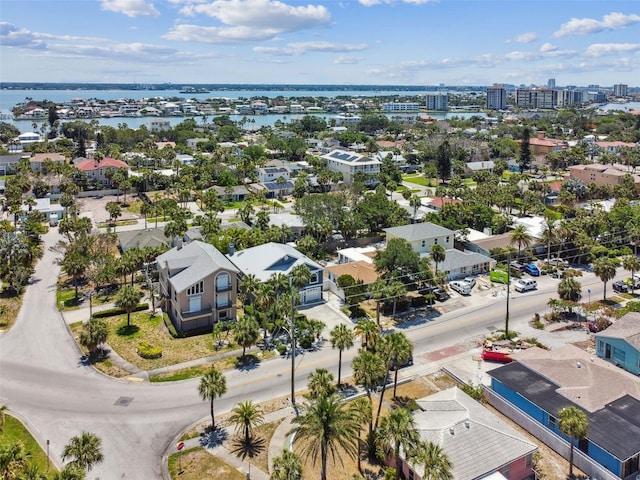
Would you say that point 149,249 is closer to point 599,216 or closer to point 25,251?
point 25,251

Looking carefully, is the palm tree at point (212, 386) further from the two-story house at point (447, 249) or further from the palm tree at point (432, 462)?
the two-story house at point (447, 249)

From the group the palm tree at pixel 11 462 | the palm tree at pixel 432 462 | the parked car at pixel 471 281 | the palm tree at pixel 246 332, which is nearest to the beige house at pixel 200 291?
the palm tree at pixel 246 332

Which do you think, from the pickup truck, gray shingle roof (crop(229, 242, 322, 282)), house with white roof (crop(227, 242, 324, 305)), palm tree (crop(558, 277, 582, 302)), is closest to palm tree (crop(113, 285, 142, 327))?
house with white roof (crop(227, 242, 324, 305))

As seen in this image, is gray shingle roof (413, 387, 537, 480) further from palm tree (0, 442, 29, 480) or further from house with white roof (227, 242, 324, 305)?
house with white roof (227, 242, 324, 305)

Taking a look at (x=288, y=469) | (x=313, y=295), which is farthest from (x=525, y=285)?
(x=288, y=469)

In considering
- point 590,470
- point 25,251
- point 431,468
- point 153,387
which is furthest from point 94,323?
point 590,470

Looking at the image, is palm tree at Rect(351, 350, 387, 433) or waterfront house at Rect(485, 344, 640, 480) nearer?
waterfront house at Rect(485, 344, 640, 480)
